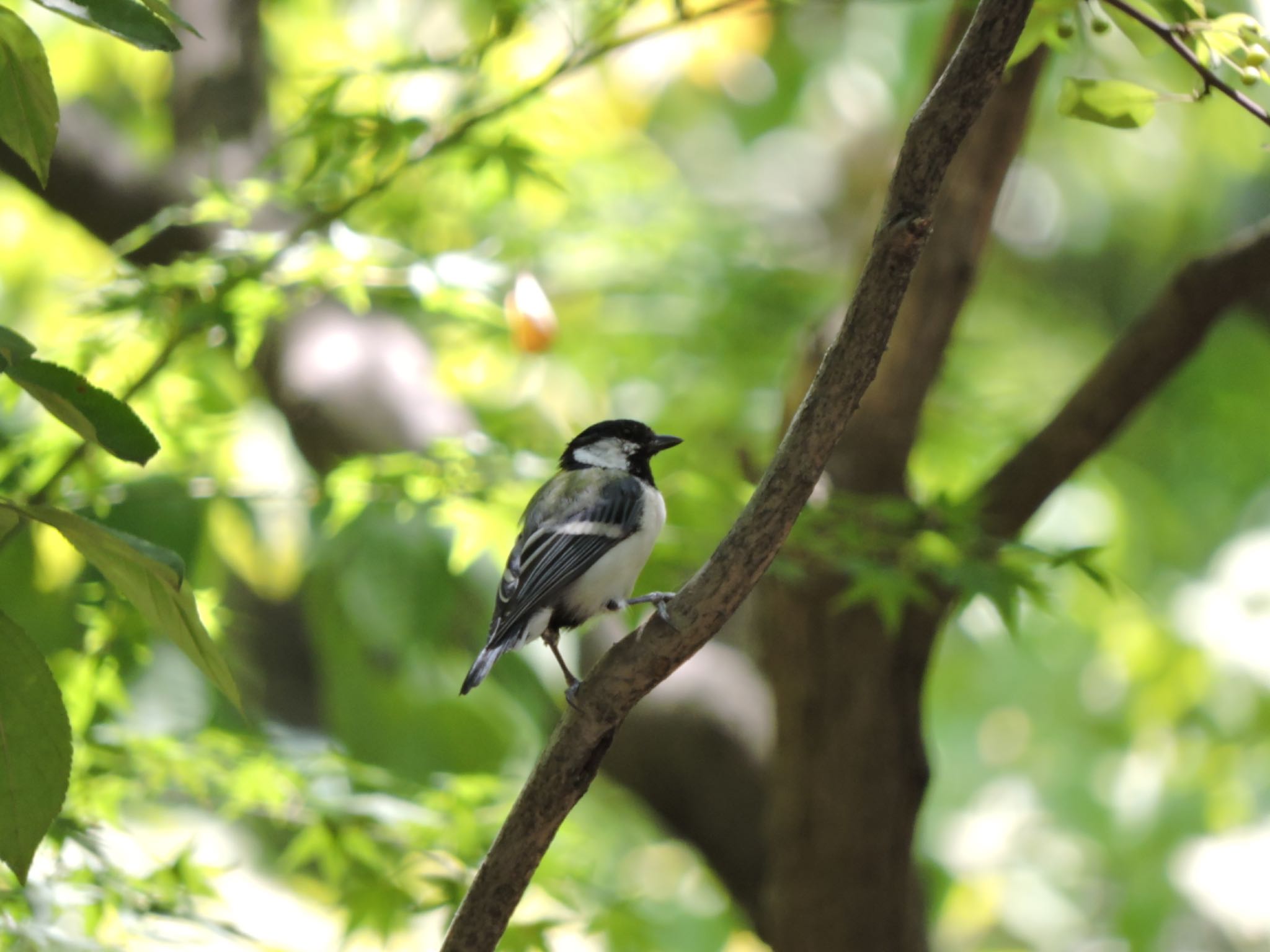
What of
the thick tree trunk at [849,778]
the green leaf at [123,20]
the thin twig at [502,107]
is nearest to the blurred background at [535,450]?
the thin twig at [502,107]

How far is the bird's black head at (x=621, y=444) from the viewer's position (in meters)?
2.76

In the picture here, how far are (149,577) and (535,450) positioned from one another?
1723mm

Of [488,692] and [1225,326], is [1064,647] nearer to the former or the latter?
[1225,326]

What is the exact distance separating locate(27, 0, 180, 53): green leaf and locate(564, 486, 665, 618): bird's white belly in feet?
4.43

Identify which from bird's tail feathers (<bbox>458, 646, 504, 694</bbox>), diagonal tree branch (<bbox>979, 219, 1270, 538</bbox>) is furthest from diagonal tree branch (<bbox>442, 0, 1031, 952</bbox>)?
diagonal tree branch (<bbox>979, 219, 1270, 538</bbox>)

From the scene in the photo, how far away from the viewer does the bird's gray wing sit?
224cm

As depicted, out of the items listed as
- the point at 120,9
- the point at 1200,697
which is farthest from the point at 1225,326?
the point at 120,9

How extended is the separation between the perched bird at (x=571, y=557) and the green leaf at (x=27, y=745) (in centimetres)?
108

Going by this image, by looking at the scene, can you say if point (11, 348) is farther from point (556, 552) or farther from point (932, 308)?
point (932, 308)

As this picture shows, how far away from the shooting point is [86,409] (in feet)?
3.34

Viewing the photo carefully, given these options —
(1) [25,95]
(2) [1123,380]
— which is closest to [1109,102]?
(1) [25,95]

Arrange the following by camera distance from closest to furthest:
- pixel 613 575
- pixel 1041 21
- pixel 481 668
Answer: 1. pixel 1041 21
2. pixel 481 668
3. pixel 613 575

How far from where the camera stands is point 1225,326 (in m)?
4.66

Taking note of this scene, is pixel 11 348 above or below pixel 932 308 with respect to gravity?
below
